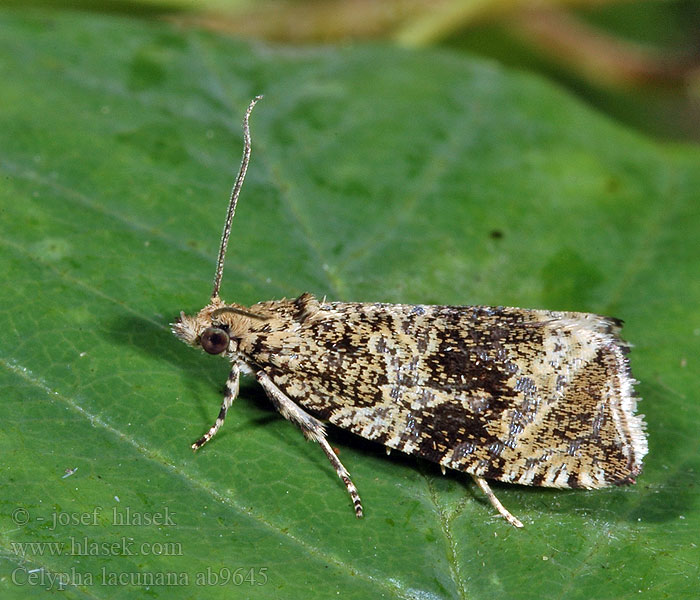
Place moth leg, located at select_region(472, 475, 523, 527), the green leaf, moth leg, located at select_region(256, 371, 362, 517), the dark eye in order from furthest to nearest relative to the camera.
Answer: the dark eye, moth leg, located at select_region(256, 371, 362, 517), moth leg, located at select_region(472, 475, 523, 527), the green leaf

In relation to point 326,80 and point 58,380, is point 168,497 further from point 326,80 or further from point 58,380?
point 326,80

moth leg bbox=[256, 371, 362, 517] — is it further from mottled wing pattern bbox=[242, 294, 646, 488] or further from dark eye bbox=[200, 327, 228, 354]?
dark eye bbox=[200, 327, 228, 354]

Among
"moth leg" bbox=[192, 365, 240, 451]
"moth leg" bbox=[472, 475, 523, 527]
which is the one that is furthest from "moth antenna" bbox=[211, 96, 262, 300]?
"moth leg" bbox=[472, 475, 523, 527]

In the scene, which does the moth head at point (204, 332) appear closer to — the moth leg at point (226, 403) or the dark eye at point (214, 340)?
the dark eye at point (214, 340)

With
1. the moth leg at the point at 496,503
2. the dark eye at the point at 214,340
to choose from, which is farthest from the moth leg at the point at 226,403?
the moth leg at the point at 496,503

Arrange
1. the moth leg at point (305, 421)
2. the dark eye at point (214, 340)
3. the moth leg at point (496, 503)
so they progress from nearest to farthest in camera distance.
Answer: the moth leg at point (496, 503), the moth leg at point (305, 421), the dark eye at point (214, 340)

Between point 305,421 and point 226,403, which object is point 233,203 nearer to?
point 226,403
